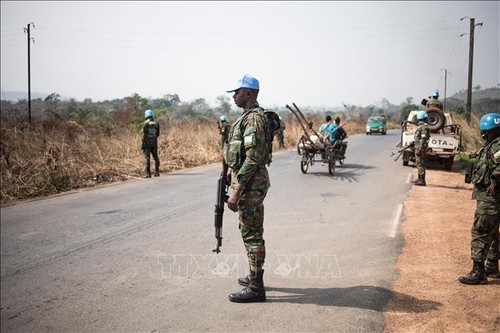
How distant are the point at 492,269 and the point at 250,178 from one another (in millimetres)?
3158

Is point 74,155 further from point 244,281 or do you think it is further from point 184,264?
point 244,281

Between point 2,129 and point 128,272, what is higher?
point 2,129

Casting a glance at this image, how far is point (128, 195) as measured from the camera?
29.4 ft

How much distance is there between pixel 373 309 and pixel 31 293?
3422mm

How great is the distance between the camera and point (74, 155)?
11.1m

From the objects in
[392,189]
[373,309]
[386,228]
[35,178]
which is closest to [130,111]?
[35,178]

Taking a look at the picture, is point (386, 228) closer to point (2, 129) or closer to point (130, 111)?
point (2, 129)

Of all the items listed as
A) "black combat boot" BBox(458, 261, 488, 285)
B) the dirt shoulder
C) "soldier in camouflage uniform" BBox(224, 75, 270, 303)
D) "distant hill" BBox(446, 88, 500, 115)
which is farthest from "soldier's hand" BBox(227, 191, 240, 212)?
"distant hill" BBox(446, 88, 500, 115)

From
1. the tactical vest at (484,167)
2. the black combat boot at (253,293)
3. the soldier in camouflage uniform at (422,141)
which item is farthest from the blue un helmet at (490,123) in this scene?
the soldier in camouflage uniform at (422,141)

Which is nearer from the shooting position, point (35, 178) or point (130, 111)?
point (35, 178)

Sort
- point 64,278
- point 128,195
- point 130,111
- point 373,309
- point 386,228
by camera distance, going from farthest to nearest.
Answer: point 130,111
point 128,195
point 386,228
point 64,278
point 373,309

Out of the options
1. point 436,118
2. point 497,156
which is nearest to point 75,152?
point 497,156

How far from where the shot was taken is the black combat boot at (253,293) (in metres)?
3.72

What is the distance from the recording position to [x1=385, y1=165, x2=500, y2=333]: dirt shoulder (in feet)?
10.9
